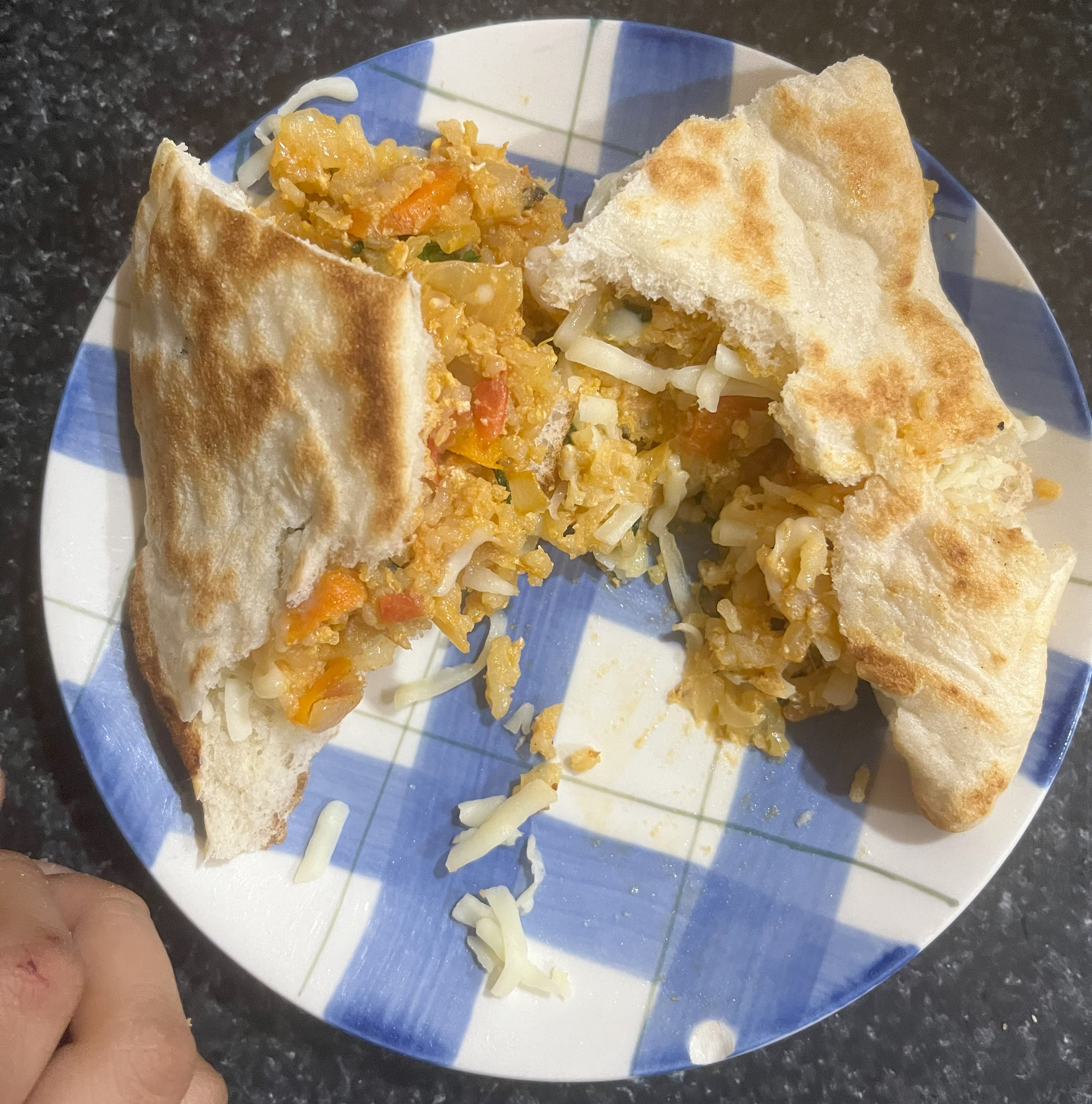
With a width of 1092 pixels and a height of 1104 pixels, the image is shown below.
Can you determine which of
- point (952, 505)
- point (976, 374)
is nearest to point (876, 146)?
point (976, 374)

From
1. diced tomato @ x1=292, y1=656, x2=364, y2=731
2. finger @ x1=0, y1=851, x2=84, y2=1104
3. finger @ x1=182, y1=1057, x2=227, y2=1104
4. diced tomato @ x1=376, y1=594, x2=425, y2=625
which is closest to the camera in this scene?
finger @ x1=0, y1=851, x2=84, y2=1104

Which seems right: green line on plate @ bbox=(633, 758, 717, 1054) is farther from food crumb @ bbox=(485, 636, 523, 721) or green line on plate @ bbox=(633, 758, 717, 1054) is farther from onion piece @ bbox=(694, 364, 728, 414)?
onion piece @ bbox=(694, 364, 728, 414)

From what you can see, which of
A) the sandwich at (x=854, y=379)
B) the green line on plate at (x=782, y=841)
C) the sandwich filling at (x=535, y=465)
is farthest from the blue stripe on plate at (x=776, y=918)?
the sandwich at (x=854, y=379)

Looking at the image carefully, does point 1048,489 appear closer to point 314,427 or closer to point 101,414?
point 314,427

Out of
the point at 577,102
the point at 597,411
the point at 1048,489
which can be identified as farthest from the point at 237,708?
the point at 1048,489

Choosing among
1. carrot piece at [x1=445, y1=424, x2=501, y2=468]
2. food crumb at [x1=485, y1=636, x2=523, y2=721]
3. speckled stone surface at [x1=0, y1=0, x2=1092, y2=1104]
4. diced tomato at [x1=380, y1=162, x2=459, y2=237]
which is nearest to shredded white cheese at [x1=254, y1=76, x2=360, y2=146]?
diced tomato at [x1=380, y1=162, x2=459, y2=237]

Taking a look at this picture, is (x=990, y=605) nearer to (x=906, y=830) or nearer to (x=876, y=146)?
(x=906, y=830)
